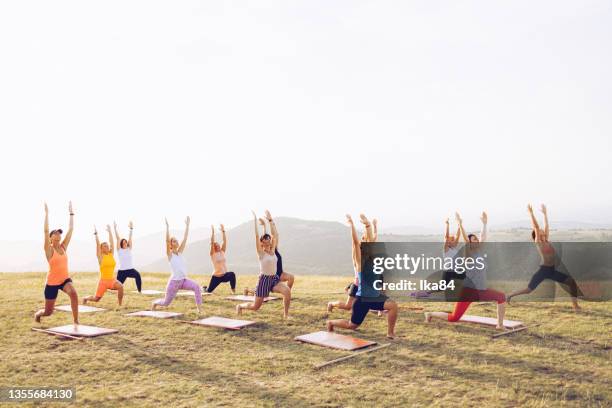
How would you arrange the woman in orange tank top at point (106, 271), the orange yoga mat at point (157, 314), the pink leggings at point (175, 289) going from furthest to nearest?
the woman in orange tank top at point (106, 271), the pink leggings at point (175, 289), the orange yoga mat at point (157, 314)

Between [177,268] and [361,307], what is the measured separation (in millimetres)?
5286

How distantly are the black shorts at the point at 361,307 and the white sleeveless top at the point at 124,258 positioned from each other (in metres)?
8.90

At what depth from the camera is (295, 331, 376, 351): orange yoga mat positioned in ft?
29.5

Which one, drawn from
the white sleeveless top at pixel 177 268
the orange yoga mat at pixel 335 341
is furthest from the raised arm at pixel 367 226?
the white sleeveless top at pixel 177 268

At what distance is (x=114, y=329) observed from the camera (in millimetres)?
10766

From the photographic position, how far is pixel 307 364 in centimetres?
816

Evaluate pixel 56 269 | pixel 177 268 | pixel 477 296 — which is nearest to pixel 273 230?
pixel 177 268

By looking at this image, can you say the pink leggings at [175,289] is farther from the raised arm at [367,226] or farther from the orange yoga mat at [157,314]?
the raised arm at [367,226]

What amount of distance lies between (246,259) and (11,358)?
14849 centimetres

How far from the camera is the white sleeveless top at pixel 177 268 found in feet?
41.4

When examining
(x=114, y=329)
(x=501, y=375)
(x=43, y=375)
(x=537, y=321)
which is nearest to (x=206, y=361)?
(x=43, y=375)

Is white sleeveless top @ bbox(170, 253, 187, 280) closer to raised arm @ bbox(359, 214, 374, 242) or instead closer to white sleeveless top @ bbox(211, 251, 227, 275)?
white sleeveless top @ bbox(211, 251, 227, 275)

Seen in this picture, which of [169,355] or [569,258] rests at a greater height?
[569,258]

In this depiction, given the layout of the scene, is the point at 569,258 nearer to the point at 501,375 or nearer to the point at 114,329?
the point at 501,375
